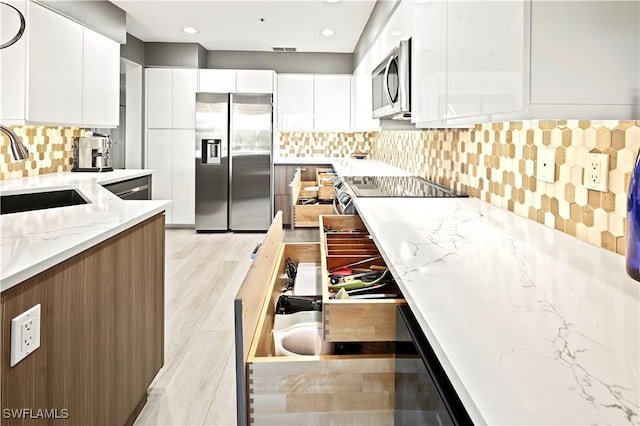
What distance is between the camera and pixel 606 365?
→ 63 centimetres

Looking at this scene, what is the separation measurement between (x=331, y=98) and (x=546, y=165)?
5.17m

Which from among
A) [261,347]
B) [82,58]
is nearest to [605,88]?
[261,347]

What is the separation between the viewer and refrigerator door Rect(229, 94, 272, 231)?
230 inches

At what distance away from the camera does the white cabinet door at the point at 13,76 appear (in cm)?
287

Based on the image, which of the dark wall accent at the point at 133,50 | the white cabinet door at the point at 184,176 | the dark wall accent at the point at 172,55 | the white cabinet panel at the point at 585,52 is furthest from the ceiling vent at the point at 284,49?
the white cabinet panel at the point at 585,52

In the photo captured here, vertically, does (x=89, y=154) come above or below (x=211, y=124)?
below

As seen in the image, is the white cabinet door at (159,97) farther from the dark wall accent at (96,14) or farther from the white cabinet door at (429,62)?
the white cabinet door at (429,62)

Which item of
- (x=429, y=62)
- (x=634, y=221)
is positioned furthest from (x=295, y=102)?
(x=634, y=221)

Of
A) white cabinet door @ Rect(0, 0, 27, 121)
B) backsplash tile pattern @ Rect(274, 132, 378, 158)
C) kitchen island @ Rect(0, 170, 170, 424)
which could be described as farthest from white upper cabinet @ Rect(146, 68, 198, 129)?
kitchen island @ Rect(0, 170, 170, 424)

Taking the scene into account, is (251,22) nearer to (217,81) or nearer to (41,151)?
(217,81)

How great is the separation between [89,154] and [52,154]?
295 millimetres

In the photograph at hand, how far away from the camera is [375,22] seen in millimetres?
4293

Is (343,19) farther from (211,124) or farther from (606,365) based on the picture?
(606,365)

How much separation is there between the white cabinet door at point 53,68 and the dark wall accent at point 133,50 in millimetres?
1933
